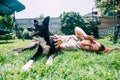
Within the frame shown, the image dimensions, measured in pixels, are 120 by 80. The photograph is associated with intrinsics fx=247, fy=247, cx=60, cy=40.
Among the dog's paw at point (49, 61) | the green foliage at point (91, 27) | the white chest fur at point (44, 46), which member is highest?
the white chest fur at point (44, 46)

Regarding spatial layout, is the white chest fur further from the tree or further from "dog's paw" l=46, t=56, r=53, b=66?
the tree

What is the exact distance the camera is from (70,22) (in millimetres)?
23141

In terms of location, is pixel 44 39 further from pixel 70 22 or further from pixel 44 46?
pixel 70 22

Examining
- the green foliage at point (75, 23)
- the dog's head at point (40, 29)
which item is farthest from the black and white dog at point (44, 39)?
the green foliage at point (75, 23)

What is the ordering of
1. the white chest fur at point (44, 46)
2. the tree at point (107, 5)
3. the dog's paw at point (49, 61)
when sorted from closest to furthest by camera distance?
the dog's paw at point (49, 61)
the white chest fur at point (44, 46)
the tree at point (107, 5)

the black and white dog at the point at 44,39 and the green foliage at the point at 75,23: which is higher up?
the black and white dog at the point at 44,39

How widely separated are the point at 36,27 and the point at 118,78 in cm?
292

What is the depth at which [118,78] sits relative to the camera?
3.99m

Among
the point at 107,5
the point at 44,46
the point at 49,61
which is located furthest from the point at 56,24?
the point at 49,61

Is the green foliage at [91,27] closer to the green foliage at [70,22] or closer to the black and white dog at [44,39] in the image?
the green foliage at [70,22]

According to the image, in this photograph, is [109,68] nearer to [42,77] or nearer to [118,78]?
[118,78]

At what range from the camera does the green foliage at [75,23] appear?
75.3 ft

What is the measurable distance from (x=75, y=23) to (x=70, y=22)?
1.57ft

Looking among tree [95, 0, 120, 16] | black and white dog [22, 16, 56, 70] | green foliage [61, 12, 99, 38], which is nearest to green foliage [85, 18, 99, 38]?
green foliage [61, 12, 99, 38]
